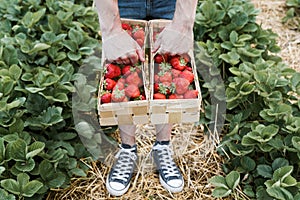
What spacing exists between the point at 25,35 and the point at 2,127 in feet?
1.88

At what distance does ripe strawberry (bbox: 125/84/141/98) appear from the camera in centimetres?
163

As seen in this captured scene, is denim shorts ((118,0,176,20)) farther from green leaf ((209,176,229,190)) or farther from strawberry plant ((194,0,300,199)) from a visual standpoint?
green leaf ((209,176,229,190))

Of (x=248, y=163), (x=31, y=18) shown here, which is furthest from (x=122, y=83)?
(x=31, y=18)

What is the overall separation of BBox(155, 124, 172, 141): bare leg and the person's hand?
16.6 inches

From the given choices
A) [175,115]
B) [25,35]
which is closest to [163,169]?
[175,115]

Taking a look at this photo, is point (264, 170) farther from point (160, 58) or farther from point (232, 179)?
point (160, 58)

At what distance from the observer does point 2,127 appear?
6.68 ft

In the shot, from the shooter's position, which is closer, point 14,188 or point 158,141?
point 14,188

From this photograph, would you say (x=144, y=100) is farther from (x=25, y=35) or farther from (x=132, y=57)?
(x=25, y=35)

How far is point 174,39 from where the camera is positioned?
1.65 m

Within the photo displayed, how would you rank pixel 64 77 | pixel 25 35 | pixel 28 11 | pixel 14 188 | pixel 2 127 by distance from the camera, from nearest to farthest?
pixel 14 188 < pixel 2 127 < pixel 64 77 < pixel 25 35 < pixel 28 11

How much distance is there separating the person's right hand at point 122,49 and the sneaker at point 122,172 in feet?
1.74

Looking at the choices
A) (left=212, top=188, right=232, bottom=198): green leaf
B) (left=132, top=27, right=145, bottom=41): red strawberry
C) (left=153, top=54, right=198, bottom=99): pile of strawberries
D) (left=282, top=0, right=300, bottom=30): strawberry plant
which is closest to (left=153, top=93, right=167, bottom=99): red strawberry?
(left=153, top=54, right=198, bottom=99): pile of strawberries

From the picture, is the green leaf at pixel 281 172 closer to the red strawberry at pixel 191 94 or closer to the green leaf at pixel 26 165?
the red strawberry at pixel 191 94
